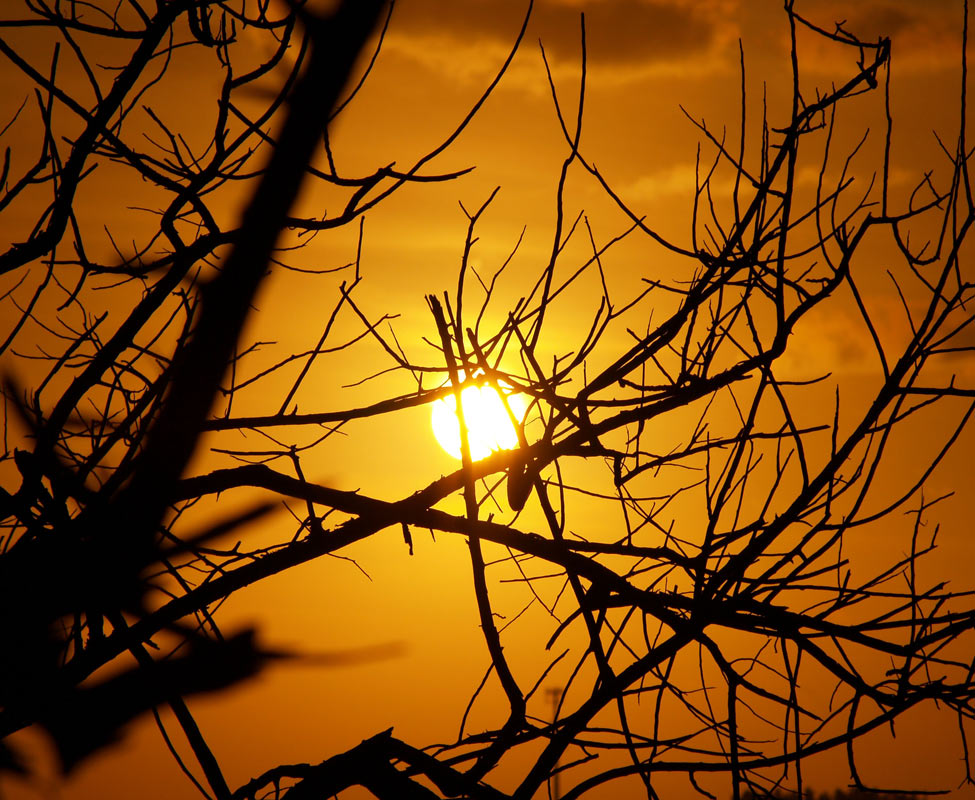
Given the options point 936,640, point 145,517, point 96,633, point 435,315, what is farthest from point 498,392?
point 936,640

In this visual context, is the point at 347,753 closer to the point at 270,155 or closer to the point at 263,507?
the point at 263,507

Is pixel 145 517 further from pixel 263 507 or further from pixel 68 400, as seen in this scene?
pixel 68 400

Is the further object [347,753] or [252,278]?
[347,753]

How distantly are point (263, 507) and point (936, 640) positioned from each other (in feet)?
6.33

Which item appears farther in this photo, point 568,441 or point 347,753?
point 568,441

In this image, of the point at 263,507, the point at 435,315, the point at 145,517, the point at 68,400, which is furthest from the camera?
the point at 68,400

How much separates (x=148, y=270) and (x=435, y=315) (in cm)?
118

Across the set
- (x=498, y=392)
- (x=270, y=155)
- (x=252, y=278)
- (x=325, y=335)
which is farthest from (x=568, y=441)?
(x=270, y=155)

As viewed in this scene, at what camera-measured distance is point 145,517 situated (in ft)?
3.93

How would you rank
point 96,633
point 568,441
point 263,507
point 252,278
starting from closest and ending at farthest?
1. point 252,278
2. point 263,507
3. point 96,633
4. point 568,441

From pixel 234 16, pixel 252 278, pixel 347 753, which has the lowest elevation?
pixel 347 753

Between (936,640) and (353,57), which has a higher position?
(353,57)

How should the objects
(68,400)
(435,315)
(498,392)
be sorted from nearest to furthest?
(435,315) → (68,400) → (498,392)

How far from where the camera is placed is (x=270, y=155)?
86cm
